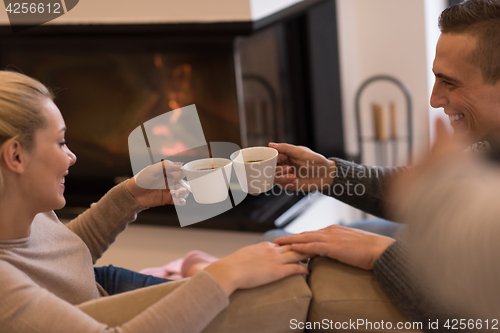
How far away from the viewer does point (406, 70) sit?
8.48 ft

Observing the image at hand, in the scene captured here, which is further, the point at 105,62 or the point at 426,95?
the point at 426,95

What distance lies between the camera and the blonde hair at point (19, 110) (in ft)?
2.83

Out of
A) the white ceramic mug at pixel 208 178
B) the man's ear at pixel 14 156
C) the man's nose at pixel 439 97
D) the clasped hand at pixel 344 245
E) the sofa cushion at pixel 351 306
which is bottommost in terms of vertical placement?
the sofa cushion at pixel 351 306

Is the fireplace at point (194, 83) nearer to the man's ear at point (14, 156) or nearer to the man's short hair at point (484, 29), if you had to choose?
the man's short hair at point (484, 29)

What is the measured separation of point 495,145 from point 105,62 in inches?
68.8

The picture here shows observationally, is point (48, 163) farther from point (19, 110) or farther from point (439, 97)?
point (439, 97)

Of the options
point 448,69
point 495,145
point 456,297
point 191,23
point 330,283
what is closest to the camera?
point 456,297

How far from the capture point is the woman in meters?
0.77

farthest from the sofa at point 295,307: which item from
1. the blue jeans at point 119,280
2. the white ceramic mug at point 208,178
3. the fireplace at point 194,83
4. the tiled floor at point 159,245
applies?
the tiled floor at point 159,245

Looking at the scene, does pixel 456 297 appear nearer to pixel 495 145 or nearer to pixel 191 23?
pixel 495 145

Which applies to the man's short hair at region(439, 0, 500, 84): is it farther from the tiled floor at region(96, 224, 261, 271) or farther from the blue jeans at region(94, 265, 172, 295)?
the tiled floor at region(96, 224, 261, 271)

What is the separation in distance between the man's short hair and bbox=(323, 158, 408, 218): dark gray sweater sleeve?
318 mm

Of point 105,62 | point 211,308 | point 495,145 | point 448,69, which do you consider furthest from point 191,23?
point 211,308

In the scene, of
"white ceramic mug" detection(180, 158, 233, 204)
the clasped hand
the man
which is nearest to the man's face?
the man
